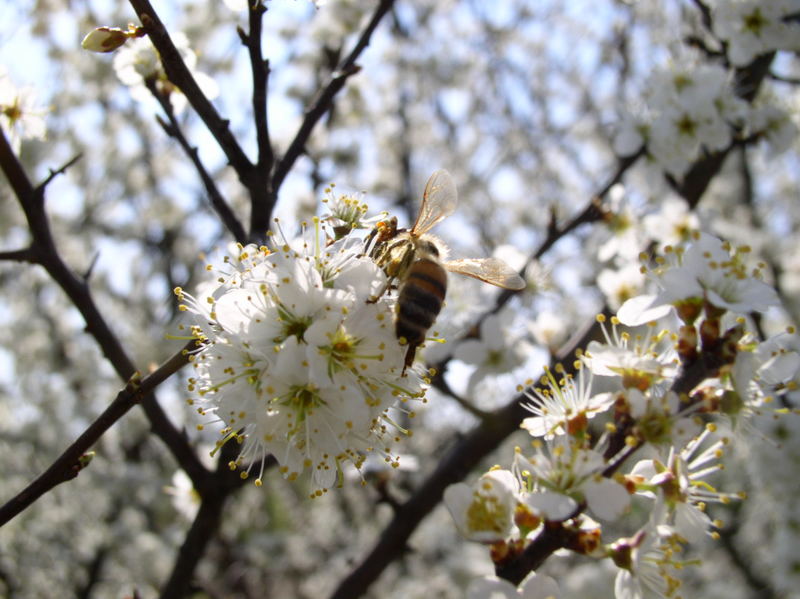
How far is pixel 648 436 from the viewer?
4.39 feet

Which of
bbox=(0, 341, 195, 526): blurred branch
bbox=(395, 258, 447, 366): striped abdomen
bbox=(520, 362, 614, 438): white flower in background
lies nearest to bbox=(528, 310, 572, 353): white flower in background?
bbox=(520, 362, 614, 438): white flower in background

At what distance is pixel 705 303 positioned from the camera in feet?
4.69

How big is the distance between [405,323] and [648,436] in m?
0.56

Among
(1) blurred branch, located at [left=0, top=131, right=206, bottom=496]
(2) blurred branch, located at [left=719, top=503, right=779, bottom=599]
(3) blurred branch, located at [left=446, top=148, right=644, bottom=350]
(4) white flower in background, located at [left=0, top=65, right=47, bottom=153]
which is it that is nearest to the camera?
(1) blurred branch, located at [left=0, top=131, right=206, bottom=496]

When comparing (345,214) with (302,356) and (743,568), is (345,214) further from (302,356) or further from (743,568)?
(743,568)

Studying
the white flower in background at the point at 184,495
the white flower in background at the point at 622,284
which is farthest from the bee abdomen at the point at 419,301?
the white flower in background at the point at 184,495

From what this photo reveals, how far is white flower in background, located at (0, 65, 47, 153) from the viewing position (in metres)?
2.33

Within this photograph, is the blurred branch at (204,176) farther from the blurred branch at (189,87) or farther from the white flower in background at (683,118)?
the white flower in background at (683,118)

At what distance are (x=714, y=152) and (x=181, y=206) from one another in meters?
6.10

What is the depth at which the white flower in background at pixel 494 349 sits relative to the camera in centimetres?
303

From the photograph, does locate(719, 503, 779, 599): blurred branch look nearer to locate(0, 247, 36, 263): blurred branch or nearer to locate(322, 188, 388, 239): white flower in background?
locate(322, 188, 388, 239): white flower in background

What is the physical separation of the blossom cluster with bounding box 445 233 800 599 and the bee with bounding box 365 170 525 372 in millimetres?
355

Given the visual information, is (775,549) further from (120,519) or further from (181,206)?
(181,206)

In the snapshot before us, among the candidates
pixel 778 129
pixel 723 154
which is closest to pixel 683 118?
pixel 723 154
